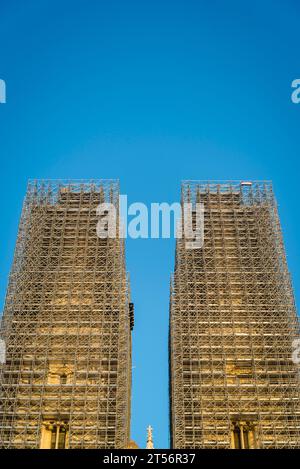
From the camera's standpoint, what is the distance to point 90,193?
74.7m

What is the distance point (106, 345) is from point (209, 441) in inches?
496

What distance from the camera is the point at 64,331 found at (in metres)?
62.3

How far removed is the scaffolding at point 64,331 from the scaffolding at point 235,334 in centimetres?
585

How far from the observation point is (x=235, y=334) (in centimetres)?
6216

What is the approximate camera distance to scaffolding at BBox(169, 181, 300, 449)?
57.3 m

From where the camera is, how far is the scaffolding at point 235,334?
188 feet

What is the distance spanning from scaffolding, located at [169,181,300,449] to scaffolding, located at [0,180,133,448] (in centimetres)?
585

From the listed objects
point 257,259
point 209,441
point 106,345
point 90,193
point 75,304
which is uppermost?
point 90,193

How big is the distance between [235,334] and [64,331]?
1570 centimetres

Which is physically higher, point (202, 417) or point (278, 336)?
point (278, 336)
